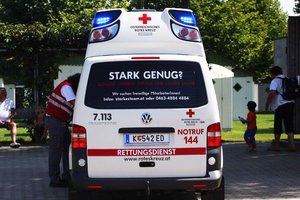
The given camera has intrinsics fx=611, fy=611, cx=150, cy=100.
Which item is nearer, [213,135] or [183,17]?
[213,135]

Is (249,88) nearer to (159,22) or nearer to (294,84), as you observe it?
Result: (294,84)

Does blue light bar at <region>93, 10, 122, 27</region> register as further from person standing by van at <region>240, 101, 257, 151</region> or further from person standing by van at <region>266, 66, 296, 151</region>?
person standing by van at <region>240, 101, 257, 151</region>

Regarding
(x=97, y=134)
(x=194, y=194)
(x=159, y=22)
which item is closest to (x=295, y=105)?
(x=194, y=194)

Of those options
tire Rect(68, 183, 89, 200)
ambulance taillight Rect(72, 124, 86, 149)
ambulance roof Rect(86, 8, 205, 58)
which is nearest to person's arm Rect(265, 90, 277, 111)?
ambulance roof Rect(86, 8, 205, 58)

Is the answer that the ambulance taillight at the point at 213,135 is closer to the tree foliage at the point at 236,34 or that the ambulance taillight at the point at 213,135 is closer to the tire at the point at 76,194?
the tire at the point at 76,194

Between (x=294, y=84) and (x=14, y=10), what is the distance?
54.7 feet

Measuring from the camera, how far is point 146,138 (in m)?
7.24

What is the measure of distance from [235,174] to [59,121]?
355cm

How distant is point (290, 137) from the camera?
13898 millimetres

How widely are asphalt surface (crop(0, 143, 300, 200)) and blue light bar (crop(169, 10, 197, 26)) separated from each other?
107 inches

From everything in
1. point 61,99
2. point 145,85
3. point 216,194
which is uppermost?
point 145,85

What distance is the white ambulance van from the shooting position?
283 inches

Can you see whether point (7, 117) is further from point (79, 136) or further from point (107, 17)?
point (79, 136)

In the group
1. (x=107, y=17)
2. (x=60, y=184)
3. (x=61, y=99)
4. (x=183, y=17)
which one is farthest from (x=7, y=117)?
(x=183, y=17)
